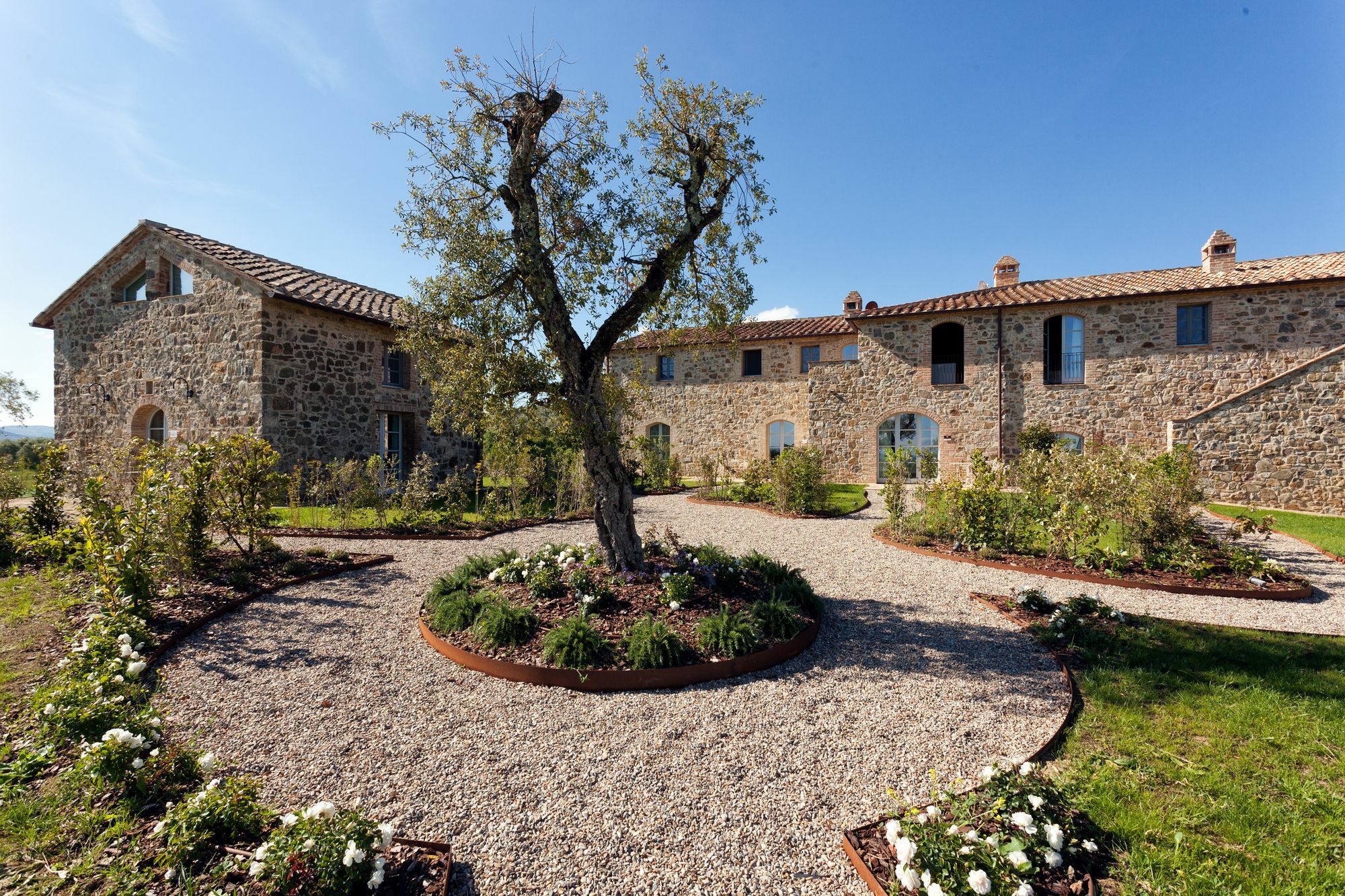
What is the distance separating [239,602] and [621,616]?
12.3 ft

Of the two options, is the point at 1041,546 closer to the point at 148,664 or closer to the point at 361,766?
the point at 361,766

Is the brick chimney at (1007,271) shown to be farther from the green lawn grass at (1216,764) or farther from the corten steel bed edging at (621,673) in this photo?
the corten steel bed edging at (621,673)

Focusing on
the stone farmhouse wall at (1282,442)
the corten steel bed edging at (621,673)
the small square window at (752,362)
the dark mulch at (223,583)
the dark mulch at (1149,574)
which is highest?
the small square window at (752,362)

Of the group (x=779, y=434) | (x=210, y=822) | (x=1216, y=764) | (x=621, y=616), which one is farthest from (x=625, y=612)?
(x=779, y=434)

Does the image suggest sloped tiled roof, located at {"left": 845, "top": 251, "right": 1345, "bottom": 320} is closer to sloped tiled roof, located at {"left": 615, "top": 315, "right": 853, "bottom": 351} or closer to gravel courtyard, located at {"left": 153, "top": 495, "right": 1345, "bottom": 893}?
sloped tiled roof, located at {"left": 615, "top": 315, "right": 853, "bottom": 351}

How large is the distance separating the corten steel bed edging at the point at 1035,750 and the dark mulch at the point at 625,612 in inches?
67.2

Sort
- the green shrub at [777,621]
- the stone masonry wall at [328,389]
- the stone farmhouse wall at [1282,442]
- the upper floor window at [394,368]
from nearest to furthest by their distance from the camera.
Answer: the green shrub at [777,621] < the stone farmhouse wall at [1282,442] < the stone masonry wall at [328,389] < the upper floor window at [394,368]

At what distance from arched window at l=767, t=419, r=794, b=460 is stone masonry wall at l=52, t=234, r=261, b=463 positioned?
1475 cm

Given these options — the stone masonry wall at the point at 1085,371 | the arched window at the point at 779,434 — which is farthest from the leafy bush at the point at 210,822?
the arched window at the point at 779,434

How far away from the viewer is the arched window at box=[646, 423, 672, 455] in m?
20.8

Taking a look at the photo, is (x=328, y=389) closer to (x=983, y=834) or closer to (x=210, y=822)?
(x=210, y=822)

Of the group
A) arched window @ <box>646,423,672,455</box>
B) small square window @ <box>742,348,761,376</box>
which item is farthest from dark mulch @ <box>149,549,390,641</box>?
small square window @ <box>742,348,761,376</box>

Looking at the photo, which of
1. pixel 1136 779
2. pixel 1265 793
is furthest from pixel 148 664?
pixel 1265 793

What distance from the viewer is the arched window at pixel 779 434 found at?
19516mm
